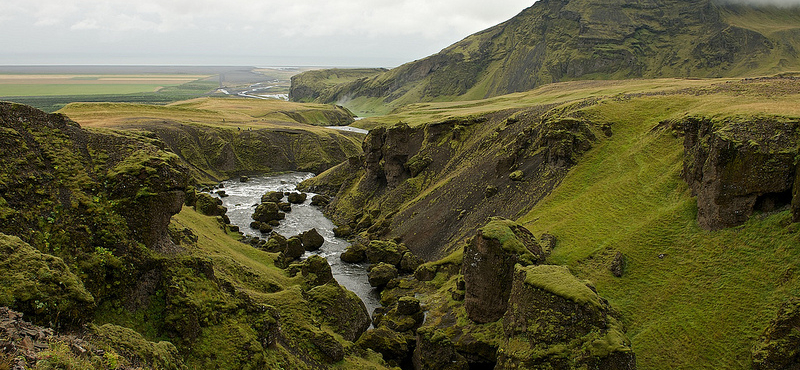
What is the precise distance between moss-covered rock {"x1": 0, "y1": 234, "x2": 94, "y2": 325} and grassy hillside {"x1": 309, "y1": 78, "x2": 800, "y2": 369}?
26.4 m

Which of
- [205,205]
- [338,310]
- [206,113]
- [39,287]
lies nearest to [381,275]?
[338,310]

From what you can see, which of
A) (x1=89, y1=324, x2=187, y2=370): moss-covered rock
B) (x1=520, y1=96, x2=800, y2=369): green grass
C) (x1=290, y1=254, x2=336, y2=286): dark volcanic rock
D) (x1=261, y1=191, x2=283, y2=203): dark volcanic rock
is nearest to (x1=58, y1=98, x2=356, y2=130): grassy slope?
(x1=261, y1=191, x2=283, y2=203): dark volcanic rock

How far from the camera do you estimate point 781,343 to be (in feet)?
72.0

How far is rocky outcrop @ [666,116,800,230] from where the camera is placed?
94.2 feet

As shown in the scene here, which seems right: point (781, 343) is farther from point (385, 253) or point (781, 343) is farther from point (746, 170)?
point (385, 253)

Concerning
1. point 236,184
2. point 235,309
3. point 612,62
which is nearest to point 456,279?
point 235,309

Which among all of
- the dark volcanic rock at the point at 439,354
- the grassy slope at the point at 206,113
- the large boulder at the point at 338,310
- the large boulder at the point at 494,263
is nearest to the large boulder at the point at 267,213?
the large boulder at the point at 338,310

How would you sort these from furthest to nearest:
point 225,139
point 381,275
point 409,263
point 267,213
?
point 225,139 < point 267,213 < point 409,263 < point 381,275

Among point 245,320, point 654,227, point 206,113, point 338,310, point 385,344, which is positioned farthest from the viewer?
point 206,113

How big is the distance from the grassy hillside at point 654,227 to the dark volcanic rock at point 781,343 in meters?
0.99

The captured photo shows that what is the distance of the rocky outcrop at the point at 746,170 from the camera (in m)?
28.7

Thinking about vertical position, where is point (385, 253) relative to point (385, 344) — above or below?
below

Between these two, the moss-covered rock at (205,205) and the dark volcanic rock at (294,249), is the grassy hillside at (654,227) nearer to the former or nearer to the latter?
the dark volcanic rock at (294,249)

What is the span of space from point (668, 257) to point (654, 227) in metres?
3.27
